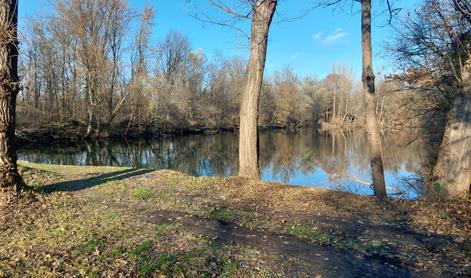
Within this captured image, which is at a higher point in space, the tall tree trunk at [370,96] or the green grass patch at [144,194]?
the tall tree trunk at [370,96]

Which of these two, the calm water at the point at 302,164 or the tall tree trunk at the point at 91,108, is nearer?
the calm water at the point at 302,164

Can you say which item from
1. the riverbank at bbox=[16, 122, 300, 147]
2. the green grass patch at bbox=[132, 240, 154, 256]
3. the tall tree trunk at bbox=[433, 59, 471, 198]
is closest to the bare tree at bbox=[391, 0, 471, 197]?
the tall tree trunk at bbox=[433, 59, 471, 198]

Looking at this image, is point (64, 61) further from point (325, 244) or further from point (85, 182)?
point (325, 244)

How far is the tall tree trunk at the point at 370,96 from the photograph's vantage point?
7.34 meters

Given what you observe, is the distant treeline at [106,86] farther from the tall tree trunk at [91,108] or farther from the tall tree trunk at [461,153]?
the tall tree trunk at [461,153]

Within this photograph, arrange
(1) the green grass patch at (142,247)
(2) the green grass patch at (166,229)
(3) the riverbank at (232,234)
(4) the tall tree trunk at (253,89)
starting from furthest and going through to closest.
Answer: (4) the tall tree trunk at (253,89) < (2) the green grass patch at (166,229) < (1) the green grass patch at (142,247) < (3) the riverbank at (232,234)

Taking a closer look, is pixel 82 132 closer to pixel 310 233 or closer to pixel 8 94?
pixel 8 94

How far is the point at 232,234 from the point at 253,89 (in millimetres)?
4834

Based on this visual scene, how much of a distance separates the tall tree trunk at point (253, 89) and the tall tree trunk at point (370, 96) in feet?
7.99

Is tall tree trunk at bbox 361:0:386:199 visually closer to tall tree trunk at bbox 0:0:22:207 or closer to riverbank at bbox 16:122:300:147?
tall tree trunk at bbox 0:0:22:207

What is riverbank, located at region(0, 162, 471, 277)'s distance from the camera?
347 cm

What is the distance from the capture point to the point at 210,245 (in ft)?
13.3

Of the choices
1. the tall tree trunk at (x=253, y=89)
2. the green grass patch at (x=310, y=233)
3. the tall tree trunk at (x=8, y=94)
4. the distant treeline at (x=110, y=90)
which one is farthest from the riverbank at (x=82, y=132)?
the green grass patch at (x=310, y=233)

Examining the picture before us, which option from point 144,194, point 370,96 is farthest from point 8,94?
point 370,96
